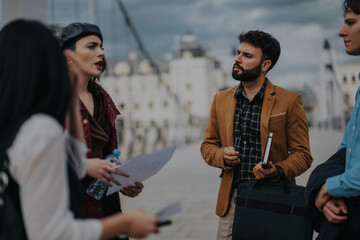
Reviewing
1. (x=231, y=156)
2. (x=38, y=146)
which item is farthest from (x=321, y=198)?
(x=38, y=146)

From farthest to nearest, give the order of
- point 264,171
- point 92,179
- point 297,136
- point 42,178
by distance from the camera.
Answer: point 297,136
point 264,171
point 92,179
point 42,178

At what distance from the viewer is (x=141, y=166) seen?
1.53 m

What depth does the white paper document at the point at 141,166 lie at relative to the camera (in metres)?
1.49

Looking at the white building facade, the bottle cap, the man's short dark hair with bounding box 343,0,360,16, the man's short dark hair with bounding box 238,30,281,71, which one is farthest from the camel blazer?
the white building facade

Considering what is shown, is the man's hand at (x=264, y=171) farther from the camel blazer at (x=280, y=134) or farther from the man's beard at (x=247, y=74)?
the man's beard at (x=247, y=74)

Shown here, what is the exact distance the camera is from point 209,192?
6.20 metres

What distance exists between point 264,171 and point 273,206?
15cm

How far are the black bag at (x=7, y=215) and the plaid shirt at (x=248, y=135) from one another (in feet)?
4.29

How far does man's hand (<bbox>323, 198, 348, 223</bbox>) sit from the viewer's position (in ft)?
4.94

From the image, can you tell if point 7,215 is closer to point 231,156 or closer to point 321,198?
point 321,198

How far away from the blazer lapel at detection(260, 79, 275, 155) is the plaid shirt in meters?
0.03

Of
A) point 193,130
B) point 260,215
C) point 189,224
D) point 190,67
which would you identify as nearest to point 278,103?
point 260,215

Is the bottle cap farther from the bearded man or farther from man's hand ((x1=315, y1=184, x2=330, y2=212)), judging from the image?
man's hand ((x1=315, y1=184, x2=330, y2=212))

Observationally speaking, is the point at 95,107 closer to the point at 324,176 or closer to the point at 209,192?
the point at 324,176
